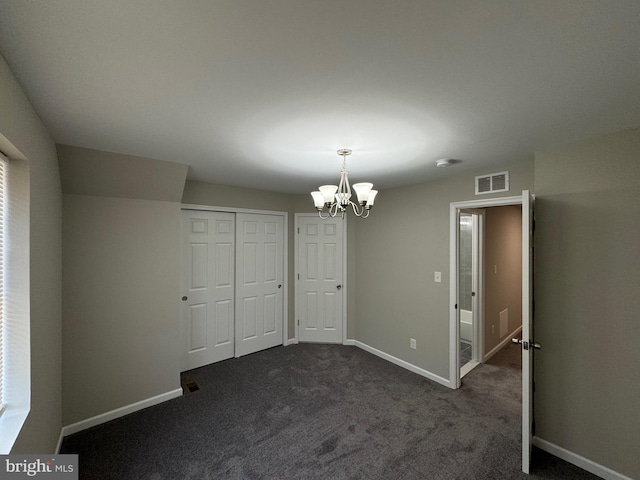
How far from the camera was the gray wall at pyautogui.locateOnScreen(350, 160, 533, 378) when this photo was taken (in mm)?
3000

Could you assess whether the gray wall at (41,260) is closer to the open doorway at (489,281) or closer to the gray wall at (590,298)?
the gray wall at (590,298)

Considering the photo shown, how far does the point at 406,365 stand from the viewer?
337 cm

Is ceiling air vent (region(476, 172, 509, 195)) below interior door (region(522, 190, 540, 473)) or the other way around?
the other way around

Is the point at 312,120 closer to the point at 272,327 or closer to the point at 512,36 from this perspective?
the point at 512,36

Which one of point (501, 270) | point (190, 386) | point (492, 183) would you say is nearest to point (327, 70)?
point (492, 183)

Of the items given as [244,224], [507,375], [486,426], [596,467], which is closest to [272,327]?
[244,224]

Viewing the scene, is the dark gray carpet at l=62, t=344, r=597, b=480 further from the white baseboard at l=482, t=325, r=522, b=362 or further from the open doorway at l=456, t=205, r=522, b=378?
the open doorway at l=456, t=205, r=522, b=378

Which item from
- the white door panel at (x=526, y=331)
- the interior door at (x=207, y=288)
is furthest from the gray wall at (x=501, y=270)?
the interior door at (x=207, y=288)

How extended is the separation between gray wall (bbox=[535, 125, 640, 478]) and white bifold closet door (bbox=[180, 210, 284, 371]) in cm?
303

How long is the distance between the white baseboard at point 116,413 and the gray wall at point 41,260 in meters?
0.18

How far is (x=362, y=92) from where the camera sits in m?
1.28

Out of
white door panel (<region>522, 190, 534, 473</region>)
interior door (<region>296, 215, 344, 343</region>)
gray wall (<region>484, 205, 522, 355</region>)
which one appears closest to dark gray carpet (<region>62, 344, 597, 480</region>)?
white door panel (<region>522, 190, 534, 473</region>)

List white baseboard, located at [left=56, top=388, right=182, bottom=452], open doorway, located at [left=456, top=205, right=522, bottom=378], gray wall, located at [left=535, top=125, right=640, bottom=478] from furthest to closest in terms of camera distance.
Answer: open doorway, located at [left=456, top=205, right=522, bottom=378]
white baseboard, located at [left=56, top=388, right=182, bottom=452]
gray wall, located at [left=535, top=125, right=640, bottom=478]

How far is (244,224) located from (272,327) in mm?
1553
